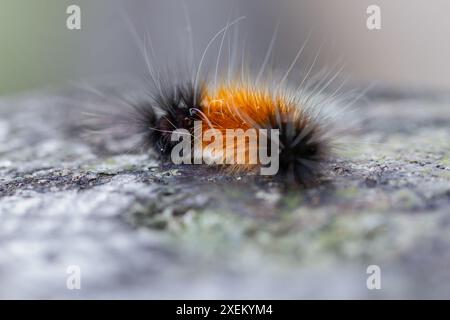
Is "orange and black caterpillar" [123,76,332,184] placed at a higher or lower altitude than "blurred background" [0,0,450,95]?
lower

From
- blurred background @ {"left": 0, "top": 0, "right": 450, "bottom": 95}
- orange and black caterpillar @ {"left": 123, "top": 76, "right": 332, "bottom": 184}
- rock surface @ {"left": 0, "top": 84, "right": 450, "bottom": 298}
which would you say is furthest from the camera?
blurred background @ {"left": 0, "top": 0, "right": 450, "bottom": 95}

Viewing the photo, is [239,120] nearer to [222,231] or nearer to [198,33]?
[222,231]

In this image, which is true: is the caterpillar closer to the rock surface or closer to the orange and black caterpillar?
the orange and black caterpillar

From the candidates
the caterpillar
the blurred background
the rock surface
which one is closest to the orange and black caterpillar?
the caterpillar

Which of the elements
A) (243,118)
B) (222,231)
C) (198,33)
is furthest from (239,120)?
(198,33)

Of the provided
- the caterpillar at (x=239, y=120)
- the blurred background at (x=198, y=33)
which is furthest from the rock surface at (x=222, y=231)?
the blurred background at (x=198, y=33)

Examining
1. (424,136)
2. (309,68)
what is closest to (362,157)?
(309,68)

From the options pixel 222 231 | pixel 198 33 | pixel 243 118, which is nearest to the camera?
pixel 222 231

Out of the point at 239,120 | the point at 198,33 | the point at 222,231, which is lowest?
the point at 222,231
